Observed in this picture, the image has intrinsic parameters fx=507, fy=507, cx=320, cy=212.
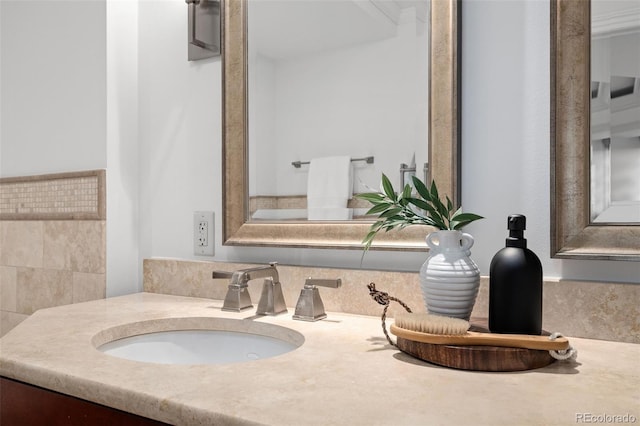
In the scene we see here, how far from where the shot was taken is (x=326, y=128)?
3.97 ft

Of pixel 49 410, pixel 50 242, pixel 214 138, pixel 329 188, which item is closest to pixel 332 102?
pixel 329 188

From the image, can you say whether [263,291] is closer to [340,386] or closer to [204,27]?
[340,386]

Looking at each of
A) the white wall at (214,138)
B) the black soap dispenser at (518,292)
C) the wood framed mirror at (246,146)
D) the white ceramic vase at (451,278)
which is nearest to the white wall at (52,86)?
the white wall at (214,138)

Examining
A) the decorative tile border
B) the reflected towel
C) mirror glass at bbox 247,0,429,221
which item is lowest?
the reflected towel

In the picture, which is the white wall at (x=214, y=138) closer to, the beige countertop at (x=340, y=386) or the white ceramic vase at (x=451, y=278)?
the white ceramic vase at (x=451, y=278)

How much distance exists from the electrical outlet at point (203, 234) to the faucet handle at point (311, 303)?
40 cm

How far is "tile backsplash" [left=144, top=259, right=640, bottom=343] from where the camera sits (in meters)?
0.88

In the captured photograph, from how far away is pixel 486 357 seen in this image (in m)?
0.72

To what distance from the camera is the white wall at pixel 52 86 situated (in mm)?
1457

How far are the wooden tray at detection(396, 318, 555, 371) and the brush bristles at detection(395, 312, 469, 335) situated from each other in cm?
2

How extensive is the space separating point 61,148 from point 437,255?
1206mm

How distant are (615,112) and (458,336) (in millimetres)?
501

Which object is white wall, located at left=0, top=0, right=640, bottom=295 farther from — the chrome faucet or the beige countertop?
the beige countertop

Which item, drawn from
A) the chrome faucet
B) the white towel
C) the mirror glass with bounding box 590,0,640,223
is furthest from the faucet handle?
the mirror glass with bounding box 590,0,640,223
